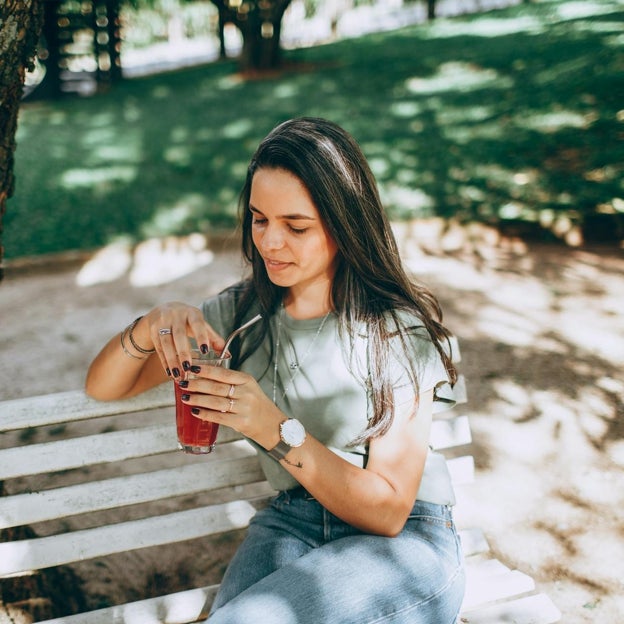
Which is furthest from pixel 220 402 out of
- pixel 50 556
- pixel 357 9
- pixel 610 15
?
pixel 357 9

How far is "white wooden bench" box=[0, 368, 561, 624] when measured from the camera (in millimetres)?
2082

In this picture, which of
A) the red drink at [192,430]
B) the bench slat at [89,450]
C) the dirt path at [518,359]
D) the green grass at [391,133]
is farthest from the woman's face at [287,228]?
the green grass at [391,133]

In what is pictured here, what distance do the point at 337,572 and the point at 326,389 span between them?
20.8 inches

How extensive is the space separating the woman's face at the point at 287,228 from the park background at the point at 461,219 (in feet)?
2.93

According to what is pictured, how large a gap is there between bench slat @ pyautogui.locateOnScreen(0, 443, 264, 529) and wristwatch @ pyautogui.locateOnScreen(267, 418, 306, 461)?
47cm

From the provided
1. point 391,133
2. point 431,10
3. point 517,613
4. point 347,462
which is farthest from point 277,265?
point 431,10

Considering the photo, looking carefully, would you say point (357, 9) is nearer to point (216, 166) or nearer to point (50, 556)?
point (216, 166)

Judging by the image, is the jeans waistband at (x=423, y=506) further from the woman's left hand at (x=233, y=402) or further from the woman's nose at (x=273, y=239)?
the woman's nose at (x=273, y=239)

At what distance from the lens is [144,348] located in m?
2.12

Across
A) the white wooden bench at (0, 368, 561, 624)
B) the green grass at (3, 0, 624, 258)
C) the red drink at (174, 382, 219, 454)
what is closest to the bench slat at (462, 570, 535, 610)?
the white wooden bench at (0, 368, 561, 624)

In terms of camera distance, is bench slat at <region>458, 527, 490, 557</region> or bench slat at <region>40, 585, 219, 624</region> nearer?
bench slat at <region>40, 585, 219, 624</region>

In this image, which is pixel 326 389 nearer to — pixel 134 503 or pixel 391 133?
pixel 134 503

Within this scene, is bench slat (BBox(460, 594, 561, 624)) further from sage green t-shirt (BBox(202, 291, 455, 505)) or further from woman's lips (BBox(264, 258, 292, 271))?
woman's lips (BBox(264, 258, 292, 271))

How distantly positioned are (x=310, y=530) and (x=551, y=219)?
15.6ft
